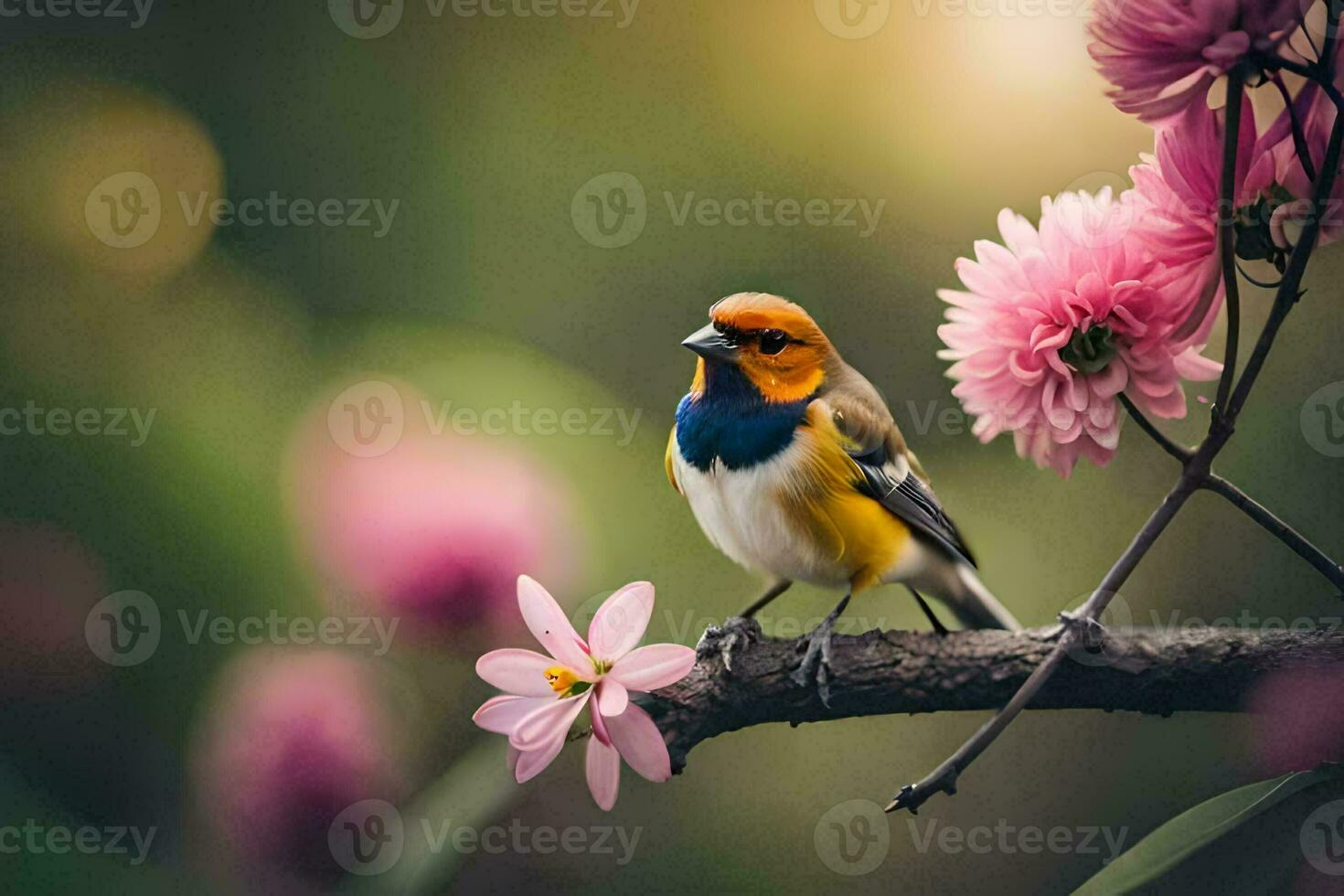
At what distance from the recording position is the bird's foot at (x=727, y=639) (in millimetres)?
685

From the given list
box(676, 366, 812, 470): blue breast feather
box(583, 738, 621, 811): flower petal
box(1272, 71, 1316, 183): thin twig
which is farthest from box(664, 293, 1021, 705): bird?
box(1272, 71, 1316, 183): thin twig

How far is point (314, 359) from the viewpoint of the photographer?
93 centimetres

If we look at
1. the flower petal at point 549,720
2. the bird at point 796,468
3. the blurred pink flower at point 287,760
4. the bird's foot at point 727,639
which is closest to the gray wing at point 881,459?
the bird at point 796,468

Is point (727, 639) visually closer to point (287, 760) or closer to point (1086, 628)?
point (1086, 628)

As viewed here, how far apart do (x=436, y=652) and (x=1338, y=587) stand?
59 centimetres

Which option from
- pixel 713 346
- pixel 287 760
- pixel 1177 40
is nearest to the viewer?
pixel 1177 40

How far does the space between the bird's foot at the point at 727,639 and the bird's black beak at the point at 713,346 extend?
0.17 m

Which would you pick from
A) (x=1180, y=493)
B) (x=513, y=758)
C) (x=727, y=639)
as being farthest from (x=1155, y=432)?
(x=513, y=758)

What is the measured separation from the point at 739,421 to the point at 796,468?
44 millimetres

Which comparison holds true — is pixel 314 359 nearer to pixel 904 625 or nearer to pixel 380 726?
pixel 380 726

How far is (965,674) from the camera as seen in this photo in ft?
2.13

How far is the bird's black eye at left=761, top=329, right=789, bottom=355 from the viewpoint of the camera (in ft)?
2.14

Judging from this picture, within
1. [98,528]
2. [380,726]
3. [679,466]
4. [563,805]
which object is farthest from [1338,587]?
[98,528]

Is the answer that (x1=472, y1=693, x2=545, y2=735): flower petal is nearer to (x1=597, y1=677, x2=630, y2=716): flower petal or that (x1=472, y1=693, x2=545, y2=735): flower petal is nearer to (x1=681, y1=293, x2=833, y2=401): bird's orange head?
(x1=597, y1=677, x2=630, y2=716): flower petal
